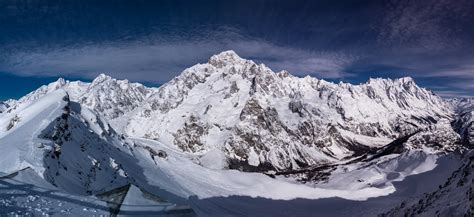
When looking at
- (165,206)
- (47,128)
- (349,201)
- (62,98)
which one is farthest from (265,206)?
(165,206)

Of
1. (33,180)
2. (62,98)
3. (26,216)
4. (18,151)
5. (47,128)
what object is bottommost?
(26,216)

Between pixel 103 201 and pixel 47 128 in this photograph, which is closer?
pixel 103 201

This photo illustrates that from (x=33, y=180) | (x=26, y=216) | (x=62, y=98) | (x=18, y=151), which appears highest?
(x=62, y=98)

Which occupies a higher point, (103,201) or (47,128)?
(47,128)

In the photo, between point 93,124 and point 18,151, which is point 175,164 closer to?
point 93,124

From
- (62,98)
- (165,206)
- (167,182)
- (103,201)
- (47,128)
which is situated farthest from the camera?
(167,182)

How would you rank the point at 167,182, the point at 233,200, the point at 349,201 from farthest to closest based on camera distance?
the point at 349,201
the point at 233,200
the point at 167,182

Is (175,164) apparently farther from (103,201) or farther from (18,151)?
(103,201)

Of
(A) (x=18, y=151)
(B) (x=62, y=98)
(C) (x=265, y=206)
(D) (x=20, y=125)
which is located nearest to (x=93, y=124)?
(B) (x=62, y=98)

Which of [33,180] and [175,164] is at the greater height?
[175,164]
